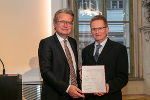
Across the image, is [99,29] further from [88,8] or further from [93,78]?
[88,8]

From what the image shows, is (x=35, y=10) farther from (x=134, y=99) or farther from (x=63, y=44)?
(x=134, y=99)

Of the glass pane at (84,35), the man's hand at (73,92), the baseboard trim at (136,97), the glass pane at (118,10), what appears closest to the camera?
the man's hand at (73,92)

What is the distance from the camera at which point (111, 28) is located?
5.89 metres

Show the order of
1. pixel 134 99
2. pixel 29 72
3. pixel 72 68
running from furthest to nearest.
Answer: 1. pixel 134 99
2. pixel 29 72
3. pixel 72 68

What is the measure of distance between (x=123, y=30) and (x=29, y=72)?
3088 millimetres

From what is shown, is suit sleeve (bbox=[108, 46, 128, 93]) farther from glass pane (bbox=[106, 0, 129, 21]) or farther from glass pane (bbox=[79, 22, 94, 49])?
glass pane (bbox=[106, 0, 129, 21])

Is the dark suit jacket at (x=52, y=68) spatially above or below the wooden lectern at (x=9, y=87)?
above

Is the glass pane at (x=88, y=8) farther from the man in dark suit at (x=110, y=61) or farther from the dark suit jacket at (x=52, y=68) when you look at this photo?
the dark suit jacket at (x=52, y=68)

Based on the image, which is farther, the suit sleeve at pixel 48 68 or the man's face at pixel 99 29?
the man's face at pixel 99 29

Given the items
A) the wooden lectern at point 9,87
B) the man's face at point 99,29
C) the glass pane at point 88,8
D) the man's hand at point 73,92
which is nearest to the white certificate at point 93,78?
the man's hand at point 73,92

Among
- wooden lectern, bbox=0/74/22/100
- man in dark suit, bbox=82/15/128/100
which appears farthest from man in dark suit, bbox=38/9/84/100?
wooden lectern, bbox=0/74/22/100

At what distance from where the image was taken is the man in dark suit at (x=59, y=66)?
80.3 inches

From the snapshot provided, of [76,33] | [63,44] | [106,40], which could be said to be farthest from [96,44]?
[76,33]

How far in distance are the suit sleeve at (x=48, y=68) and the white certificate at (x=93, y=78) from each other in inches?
6.5
